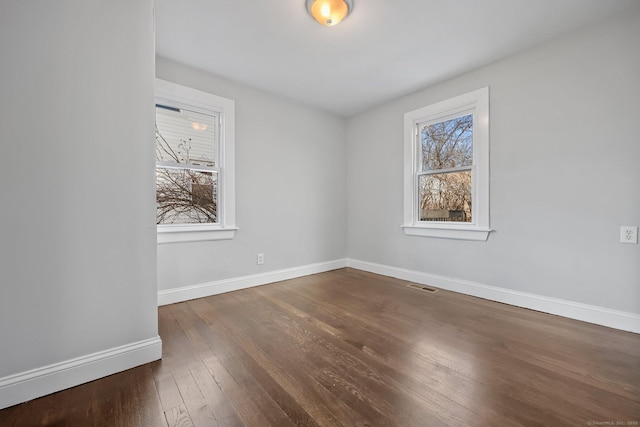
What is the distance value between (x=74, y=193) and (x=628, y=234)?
3.79 meters

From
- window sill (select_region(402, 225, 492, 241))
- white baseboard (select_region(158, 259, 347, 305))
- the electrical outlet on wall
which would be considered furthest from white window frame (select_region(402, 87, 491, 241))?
white baseboard (select_region(158, 259, 347, 305))

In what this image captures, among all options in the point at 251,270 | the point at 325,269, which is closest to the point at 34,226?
the point at 251,270

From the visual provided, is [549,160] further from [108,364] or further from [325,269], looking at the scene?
[108,364]

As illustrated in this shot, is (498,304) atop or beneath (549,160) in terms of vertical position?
beneath

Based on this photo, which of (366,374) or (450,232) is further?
(450,232)

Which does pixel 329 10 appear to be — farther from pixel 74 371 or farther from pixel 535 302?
pixel 535 302

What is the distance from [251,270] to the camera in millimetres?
3230

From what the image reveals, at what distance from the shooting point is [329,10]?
192 centimetres

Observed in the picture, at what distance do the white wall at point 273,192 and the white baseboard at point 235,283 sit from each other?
1.7 inches

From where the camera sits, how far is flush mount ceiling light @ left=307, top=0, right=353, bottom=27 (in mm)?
1882

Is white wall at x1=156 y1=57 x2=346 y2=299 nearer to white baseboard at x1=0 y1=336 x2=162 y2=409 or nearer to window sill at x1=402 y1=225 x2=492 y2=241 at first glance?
white baseboard at x1=0 y1=336 x2=162 y2=409

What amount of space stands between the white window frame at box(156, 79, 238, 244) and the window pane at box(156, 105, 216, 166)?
7 cm

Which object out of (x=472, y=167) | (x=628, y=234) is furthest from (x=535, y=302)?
(x=472, y=167)

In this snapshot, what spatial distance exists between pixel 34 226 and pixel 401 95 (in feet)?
12.1
